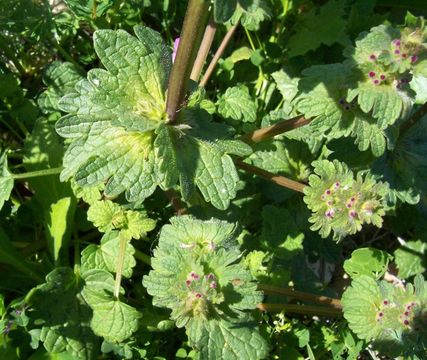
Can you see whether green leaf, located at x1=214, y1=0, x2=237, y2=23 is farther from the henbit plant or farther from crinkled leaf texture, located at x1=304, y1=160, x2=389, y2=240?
crinkled leaf texture, located at x1=304, y1=160, x2=389, y2=240

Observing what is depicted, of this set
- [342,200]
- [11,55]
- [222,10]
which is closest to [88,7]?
[11,55]

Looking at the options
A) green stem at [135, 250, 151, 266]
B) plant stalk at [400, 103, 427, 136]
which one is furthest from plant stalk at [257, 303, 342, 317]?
plant stalk at [400, 103, 427, 136]

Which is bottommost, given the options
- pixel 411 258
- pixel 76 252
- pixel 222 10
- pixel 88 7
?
pixel 411 258

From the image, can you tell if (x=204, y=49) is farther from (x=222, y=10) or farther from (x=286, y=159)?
(x=222, y=10)

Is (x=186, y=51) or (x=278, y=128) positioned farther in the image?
(x=278, y=128)

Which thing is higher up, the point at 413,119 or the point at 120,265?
the point at 413,119

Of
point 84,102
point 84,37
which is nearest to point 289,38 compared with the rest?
point 84,37

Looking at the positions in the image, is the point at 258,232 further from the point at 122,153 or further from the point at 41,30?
the point at 41,30
